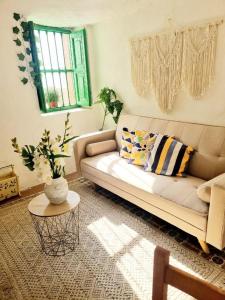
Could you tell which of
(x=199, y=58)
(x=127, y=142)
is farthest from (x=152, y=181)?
(x=199, y=58)

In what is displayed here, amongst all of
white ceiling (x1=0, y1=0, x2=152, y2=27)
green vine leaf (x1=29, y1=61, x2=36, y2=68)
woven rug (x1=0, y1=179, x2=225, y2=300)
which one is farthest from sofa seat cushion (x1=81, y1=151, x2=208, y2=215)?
white ceiling (x1=0, y1=0, x2=152, y2=27)

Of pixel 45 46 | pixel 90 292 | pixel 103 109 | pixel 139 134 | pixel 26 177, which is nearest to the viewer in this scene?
pixel 90 292

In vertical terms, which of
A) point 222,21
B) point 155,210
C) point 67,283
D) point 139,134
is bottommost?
point 67,283

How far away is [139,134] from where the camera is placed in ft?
8.97

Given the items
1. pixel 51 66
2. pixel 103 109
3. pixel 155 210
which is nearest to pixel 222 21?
pixel 155 210

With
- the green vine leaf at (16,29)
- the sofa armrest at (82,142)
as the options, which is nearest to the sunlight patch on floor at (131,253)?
the sofa armrest at (82,142)

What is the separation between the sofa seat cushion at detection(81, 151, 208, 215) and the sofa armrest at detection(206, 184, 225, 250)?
0.09m

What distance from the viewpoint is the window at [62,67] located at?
3410 mm

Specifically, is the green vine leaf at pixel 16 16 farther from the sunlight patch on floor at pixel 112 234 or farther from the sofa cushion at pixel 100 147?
the sunlight patch on floor at pixel 112 234

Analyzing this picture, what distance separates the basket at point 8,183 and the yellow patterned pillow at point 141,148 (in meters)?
1.52

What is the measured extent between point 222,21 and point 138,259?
7.36 feet

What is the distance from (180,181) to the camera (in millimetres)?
2104

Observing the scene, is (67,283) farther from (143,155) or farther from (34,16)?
(34,16)

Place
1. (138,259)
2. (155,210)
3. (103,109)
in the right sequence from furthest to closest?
(103,109) < (155,210) < (138,259)
